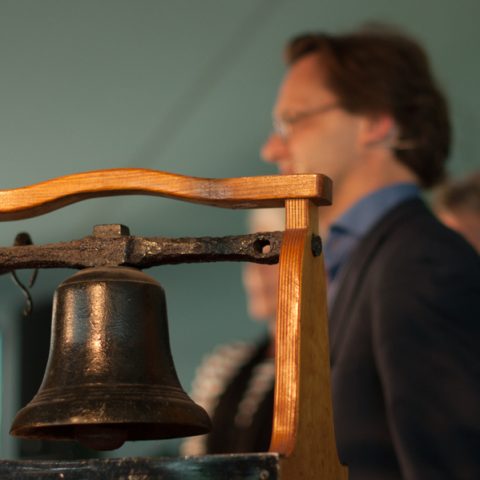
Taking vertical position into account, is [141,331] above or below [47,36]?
below

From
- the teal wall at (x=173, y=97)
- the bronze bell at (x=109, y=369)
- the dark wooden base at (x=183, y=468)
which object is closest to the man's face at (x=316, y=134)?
the teal wall at (x=173, y=97)

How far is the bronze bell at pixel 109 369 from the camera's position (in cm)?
112

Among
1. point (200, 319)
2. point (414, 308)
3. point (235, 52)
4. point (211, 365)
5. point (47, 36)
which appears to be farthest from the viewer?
point (200, 319)

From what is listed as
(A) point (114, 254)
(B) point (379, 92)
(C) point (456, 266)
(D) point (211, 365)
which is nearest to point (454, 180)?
(D) point (211, 365)

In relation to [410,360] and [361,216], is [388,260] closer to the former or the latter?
[410,360]

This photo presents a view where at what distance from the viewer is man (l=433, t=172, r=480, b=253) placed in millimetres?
3119

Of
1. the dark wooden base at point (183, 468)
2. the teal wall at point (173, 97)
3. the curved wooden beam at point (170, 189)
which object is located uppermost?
the teal wall at point (173, 97)

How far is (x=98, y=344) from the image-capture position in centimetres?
117

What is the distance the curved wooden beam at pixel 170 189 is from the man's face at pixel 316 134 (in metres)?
1.16

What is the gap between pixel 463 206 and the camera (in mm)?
3158

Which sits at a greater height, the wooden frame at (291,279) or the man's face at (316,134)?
the man's face at (316,134)

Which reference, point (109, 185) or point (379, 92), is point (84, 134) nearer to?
point (379, 92)

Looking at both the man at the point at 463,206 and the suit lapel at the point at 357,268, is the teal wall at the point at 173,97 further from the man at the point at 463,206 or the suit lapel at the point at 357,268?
the suit lapel at the point at 357,268

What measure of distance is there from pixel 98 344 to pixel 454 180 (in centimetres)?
232
